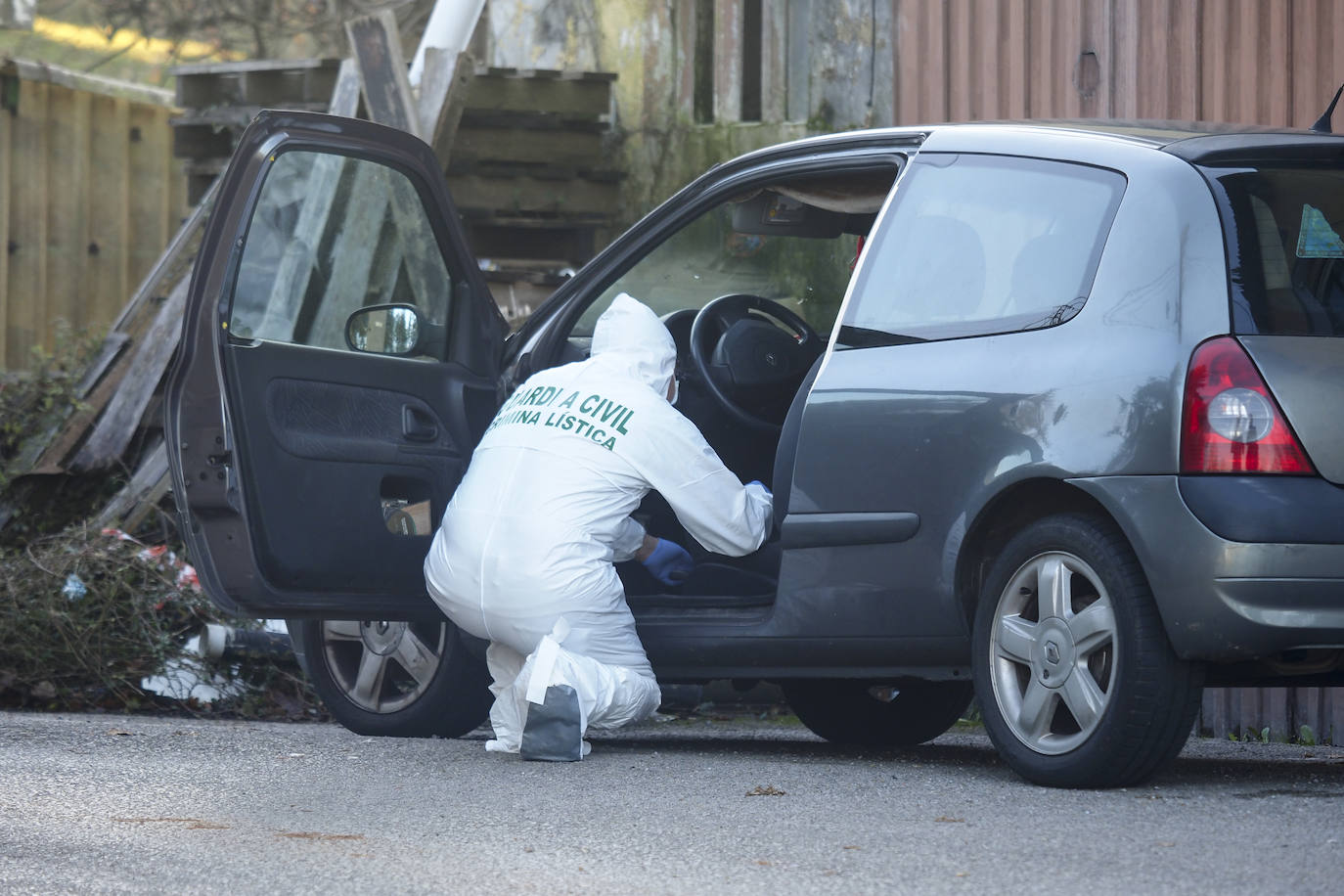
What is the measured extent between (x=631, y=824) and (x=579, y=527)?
1369 millimetres

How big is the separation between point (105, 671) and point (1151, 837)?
4.71m

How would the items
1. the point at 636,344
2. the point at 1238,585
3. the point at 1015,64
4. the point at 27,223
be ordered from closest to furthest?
the point at 1238,585
the point at 636,344
the point at 1015,64
the point at 27,223

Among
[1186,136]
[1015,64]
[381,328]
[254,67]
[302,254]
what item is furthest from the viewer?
[254,67]

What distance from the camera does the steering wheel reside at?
5.78m

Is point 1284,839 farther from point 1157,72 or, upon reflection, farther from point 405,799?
point 1157,72

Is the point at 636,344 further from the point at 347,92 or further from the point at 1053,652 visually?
the point at 347,92

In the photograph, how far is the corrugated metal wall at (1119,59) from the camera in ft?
21.8

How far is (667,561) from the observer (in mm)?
5391

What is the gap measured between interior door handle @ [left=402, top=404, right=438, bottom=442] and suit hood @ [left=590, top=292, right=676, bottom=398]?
0.57 metres

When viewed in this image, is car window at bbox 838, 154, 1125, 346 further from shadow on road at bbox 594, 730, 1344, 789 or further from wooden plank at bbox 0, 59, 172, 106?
wooden plank at bbox 0, 59, 172, 106

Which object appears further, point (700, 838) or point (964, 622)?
point (964, 622)

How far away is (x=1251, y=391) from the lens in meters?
3.91

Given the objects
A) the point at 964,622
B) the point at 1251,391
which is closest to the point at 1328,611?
the point at 1251,391

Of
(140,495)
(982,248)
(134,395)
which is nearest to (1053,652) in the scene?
(982,248)
